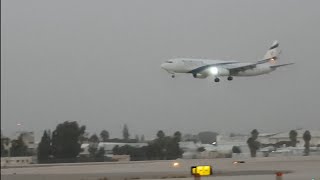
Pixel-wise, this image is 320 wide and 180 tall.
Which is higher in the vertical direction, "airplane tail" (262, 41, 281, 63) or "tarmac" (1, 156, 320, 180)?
"airplane tail" (262, 41, 281, 63)

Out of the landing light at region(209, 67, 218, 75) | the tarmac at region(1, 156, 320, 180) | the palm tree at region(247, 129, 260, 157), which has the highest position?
the landing light at region(209, 67, 218, 75)

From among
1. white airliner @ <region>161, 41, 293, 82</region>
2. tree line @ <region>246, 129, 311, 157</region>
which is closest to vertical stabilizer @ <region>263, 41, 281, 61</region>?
white airliner @ <region>161, 41, 293, 82</region>

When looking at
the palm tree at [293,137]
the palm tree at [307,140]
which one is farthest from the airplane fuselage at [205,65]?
the palm tree at [293,137]

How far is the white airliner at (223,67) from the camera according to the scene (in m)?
69.0

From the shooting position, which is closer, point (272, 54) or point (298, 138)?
point (272, 54)

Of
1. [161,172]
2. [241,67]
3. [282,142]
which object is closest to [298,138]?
[282,142]

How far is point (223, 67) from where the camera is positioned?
7131 cm

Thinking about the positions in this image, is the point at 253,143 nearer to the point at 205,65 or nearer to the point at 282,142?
the point at 282,142

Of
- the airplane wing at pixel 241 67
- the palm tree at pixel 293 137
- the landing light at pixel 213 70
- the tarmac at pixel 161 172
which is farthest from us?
the palm tree at pixel 293 137

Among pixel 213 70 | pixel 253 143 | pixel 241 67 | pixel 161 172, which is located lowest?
pixel 161 172

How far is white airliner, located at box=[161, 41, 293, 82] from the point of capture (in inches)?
2717

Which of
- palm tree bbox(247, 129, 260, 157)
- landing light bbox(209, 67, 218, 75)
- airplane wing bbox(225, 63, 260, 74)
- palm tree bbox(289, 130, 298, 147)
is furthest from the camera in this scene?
palm tree bbox(289, 130, 298, 147)

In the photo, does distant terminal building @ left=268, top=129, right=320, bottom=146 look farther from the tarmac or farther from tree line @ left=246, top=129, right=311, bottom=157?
the tarmac

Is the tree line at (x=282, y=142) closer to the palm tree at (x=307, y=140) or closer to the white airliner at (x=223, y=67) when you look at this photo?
the palm tree at (x=307, y=140)
